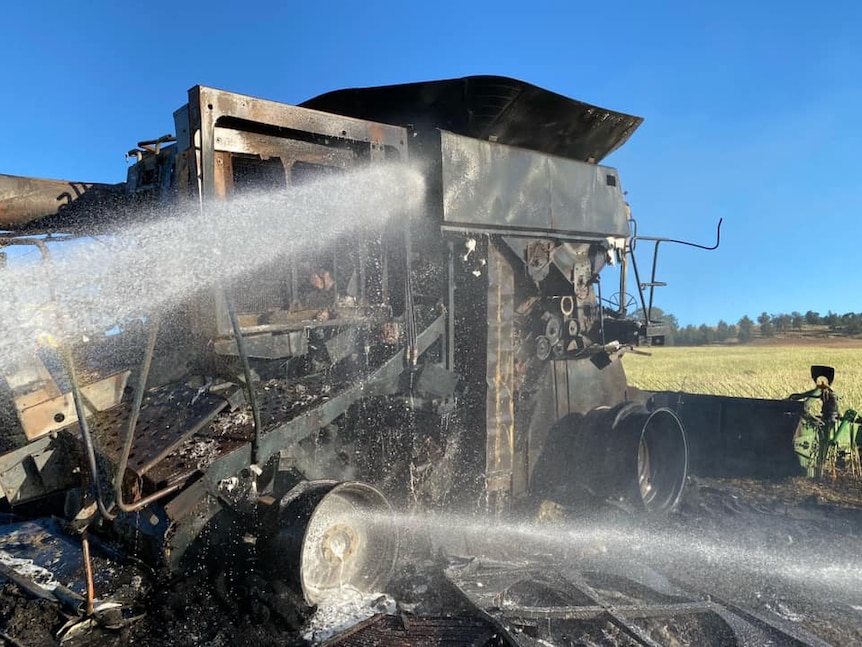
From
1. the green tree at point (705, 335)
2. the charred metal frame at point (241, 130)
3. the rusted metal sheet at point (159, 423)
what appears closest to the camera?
the rusted metal sheet at point (159, 423)

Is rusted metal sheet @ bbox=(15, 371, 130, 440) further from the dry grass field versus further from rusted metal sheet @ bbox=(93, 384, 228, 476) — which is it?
the dry grass field

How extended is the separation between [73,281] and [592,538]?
507 centimetres

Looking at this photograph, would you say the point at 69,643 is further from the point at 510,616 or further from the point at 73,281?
the point at 73,281

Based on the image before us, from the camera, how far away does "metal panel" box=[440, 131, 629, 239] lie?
5570mm

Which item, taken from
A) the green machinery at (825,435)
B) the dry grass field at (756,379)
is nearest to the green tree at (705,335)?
the dry grass field at (756,379)

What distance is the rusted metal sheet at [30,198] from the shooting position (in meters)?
5.03

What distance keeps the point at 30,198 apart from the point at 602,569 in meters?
5.61

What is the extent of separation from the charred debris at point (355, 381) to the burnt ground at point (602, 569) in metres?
0.09

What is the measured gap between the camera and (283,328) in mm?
4441

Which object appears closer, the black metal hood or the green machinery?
the black metal hood

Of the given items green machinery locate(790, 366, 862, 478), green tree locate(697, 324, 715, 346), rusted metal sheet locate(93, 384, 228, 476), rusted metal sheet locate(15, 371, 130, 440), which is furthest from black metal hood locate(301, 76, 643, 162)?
green tree locate(697, 324, 715, 346)

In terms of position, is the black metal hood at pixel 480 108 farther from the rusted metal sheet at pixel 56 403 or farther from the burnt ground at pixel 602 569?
the burnt ground at pixel 602 569

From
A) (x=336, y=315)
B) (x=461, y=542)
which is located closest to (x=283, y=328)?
(x=336, y=315)

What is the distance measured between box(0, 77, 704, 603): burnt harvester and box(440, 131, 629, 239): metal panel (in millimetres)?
29
